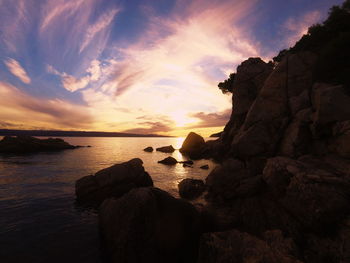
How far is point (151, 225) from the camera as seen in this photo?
8.81 meters

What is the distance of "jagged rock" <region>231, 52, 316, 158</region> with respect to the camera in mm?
19062

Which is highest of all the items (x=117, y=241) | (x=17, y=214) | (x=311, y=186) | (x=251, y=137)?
(x=251, y=137)

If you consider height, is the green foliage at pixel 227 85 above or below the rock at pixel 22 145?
above

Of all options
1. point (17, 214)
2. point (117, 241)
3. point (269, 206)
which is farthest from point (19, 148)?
point (269, 206)

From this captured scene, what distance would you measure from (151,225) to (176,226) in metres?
1.48

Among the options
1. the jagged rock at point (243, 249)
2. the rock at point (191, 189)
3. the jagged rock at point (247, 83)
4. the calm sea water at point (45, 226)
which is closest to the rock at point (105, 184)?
the calm sea water at point (45, 226)

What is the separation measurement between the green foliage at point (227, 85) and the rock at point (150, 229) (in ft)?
149

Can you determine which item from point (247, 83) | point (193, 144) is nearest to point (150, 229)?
point (247, 83)

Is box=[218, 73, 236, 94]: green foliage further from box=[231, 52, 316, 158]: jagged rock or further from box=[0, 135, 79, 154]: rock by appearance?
box=[0, 135, 79, 154]: rock

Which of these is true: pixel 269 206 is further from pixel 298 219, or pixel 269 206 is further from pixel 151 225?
pixel 151 225

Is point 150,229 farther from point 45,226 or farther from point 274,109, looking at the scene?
point 274,109

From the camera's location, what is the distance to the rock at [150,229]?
8.35 m

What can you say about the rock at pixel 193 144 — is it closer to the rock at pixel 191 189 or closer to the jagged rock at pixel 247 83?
the jagged rock at pixel 247 83

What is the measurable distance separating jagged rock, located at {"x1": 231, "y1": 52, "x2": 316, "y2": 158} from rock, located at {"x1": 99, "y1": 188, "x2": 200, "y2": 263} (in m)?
11.5
